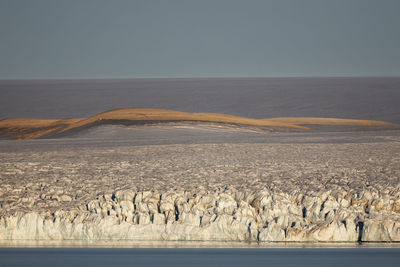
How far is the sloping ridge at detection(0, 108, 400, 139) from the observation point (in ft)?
83.7

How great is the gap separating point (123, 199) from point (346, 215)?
3.73 m

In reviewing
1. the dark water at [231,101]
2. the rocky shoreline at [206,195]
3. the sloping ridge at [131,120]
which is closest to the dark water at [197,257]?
the rocky shoreline at [206,195]

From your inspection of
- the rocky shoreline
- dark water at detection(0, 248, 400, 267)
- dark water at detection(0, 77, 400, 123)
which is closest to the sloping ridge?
dark water at detection(0, 77, 400, 123)

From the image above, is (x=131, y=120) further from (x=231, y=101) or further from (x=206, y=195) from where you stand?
(x=206, y=195)

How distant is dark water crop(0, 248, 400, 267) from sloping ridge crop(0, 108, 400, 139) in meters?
15.4

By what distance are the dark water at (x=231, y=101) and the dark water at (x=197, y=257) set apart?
22.8m

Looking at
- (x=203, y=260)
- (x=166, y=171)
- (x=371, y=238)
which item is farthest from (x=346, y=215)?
(x=166, y=171)

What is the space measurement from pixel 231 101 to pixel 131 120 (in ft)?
43.9

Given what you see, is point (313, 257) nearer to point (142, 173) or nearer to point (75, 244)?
point (75, 244)

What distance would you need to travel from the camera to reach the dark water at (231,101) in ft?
112

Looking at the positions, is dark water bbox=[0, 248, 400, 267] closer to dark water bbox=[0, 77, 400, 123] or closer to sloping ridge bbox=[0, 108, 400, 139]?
sloping ridge bbox=[0, 108, 400, 139]

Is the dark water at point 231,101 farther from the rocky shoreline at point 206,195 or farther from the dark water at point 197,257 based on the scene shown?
the dark water at point 197,257

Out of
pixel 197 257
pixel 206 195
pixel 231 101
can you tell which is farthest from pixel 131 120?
pixel 197 257

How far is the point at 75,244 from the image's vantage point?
9.91m
